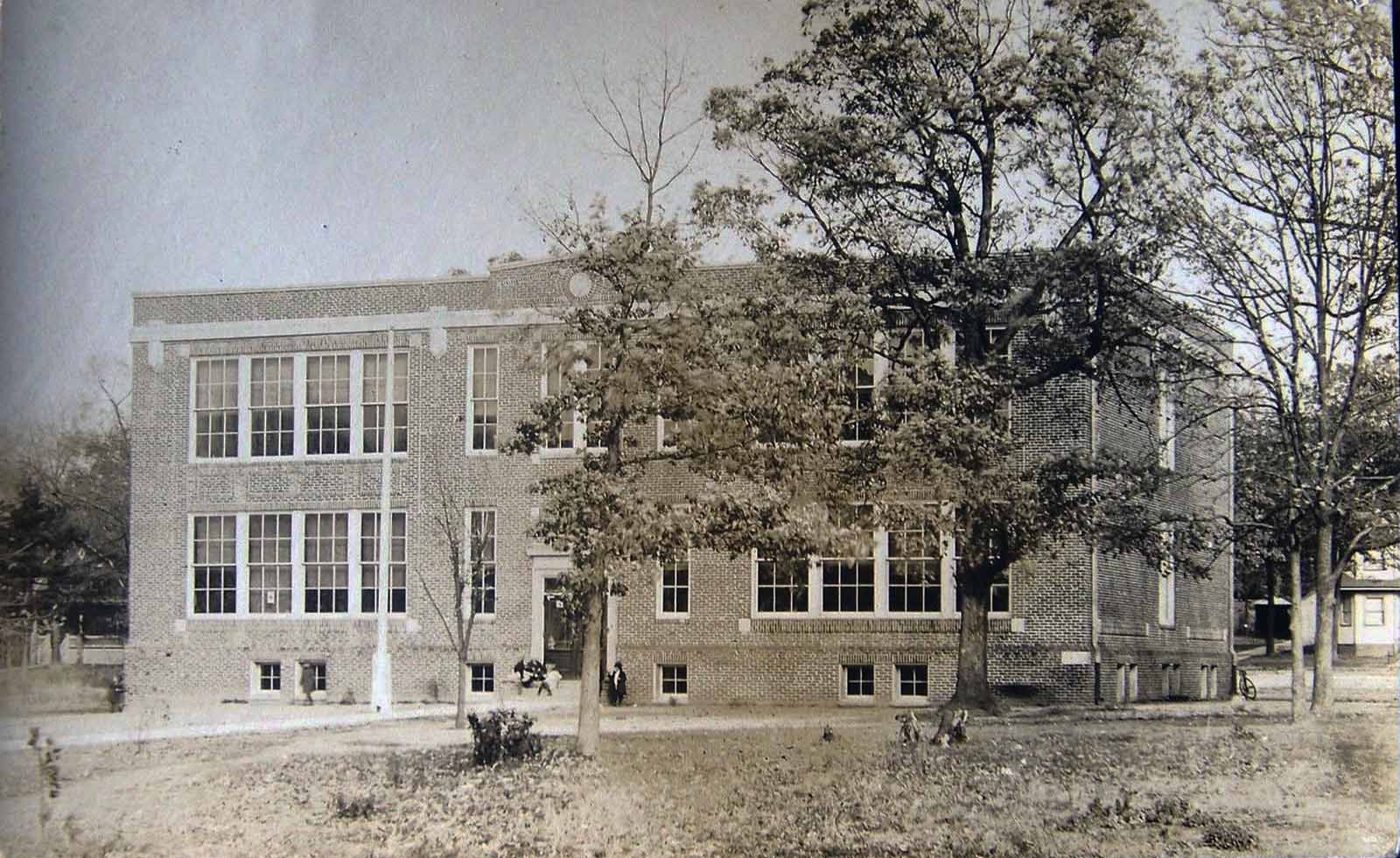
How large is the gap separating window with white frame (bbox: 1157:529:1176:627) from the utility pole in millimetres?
4854

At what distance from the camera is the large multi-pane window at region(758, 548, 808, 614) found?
9.23 metres

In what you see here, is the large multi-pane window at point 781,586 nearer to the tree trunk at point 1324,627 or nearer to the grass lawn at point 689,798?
the grass lawn at point 689,798

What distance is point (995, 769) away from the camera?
927cm

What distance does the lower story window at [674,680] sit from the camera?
9.20m

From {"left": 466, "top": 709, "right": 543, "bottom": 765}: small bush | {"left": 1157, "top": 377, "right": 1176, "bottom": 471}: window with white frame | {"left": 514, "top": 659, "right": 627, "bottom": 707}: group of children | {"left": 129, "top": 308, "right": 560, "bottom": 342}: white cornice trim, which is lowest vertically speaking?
{"left": 466, "top": 709, "right": 543, "bottom": 765}: small bush

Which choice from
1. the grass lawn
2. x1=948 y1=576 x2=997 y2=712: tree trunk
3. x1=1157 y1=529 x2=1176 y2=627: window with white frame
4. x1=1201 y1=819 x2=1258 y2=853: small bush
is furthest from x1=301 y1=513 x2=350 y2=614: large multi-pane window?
x1=1201 y1=819 x2=1258 y2=853: small bush

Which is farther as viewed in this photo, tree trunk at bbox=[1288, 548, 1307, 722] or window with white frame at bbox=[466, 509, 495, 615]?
tree trunk at bbox=[1288, 548, 1307, 722]

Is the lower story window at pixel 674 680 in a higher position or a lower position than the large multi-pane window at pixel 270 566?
lower

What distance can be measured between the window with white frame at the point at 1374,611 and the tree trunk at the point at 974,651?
2738 millimetres

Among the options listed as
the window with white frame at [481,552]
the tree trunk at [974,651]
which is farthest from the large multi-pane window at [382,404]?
the tree trunk at [974,651]

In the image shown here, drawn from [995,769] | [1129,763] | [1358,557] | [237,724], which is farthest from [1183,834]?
[237,724]

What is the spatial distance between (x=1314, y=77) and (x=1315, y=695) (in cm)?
410

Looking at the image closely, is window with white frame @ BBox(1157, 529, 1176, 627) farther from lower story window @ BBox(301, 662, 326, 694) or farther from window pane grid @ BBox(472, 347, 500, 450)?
lower story window @ BBox(301, 662, 326, 694)

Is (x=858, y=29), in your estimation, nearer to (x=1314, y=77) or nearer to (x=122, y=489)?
(x=1314, y=77)
